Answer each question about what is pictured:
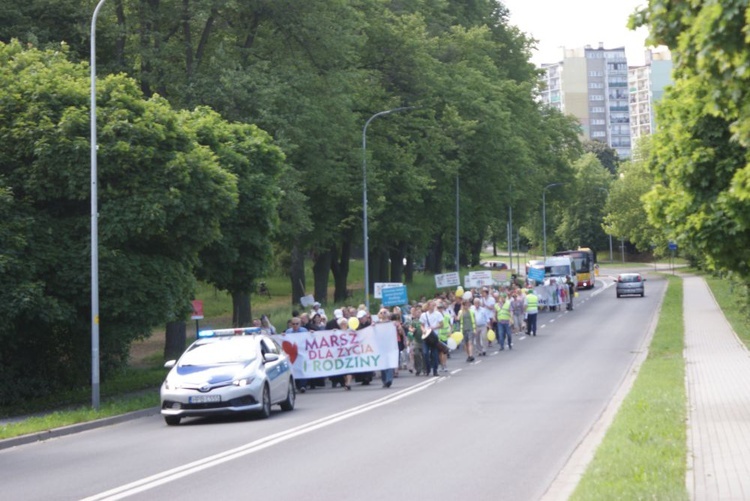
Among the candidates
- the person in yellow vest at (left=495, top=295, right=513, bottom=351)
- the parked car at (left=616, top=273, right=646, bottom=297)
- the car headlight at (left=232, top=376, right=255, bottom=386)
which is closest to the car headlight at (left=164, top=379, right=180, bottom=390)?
the car headlight at (left=232, top=376, right=255, bottom=386)

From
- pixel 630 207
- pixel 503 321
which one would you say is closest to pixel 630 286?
pixel 503 321

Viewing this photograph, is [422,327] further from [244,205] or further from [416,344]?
[244,205]

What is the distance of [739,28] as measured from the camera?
22.8 ft

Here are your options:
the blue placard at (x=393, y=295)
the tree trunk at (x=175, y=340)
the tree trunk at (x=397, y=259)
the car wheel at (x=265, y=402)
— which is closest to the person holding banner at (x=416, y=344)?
the tree trunk at (x=175, y=340)

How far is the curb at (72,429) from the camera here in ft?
59.9

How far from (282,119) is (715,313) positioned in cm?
2479

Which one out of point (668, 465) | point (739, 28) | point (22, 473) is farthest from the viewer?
point (22, 473)

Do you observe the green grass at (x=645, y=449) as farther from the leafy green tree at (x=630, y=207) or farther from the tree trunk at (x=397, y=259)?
the leafy green tree at (x=630, y=207)

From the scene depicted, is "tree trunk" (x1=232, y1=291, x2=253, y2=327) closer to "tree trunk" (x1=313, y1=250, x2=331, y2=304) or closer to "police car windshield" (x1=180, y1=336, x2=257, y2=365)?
"tree trunk" (x1=313, y1=250, x2=331, y2=304)

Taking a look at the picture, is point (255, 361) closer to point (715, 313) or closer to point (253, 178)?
point (253, 178)

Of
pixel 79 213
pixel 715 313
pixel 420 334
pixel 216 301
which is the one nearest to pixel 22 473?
pixel 79 213

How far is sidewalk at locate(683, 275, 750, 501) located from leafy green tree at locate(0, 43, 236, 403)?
35.9 ft

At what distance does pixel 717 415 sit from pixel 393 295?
24958 mm

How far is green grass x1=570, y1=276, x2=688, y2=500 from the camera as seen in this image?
10.4m
